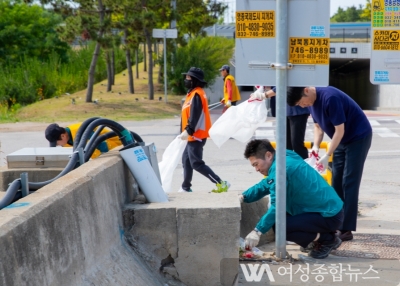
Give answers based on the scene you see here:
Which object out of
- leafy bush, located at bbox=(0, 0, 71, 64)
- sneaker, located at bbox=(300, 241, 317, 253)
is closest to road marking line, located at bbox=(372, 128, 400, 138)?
sneaker, located at bbox=(300, 241, 317, 253)

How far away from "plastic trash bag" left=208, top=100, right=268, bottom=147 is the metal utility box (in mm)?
2913

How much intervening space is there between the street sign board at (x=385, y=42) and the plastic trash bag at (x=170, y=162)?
9.17 feet

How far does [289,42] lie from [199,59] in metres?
24.5

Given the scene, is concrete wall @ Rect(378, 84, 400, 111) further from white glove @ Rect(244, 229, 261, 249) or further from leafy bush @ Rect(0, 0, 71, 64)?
white glove @ Rect(244, 229, 261, 249)

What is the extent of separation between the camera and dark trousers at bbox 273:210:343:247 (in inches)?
219

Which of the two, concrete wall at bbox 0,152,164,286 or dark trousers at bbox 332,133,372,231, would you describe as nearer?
concrete wall at bbox 0,152,164,286

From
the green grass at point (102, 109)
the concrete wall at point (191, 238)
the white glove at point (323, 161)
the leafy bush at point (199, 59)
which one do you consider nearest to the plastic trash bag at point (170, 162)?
the white glove at point (323, 161)

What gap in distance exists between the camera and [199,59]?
29.8 metres

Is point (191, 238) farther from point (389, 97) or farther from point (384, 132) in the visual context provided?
point (389, 97)

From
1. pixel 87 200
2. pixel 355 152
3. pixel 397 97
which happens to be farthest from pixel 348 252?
pixel 397 97

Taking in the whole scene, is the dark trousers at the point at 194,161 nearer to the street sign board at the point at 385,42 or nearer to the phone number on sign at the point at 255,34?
the street sign board at the point at 385,42

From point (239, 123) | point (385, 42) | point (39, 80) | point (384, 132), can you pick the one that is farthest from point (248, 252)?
point (39, 80)

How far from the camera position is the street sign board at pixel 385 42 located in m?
6.27

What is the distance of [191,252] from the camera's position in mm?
4816
